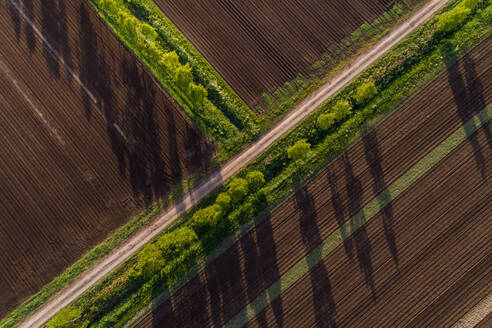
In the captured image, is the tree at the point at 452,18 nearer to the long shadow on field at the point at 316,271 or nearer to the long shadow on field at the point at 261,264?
the long shadow on field at the point at 316,271

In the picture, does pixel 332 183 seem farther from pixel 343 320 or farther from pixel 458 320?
pixel 458 320

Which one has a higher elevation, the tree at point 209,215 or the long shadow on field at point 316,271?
the tree at point 209,215

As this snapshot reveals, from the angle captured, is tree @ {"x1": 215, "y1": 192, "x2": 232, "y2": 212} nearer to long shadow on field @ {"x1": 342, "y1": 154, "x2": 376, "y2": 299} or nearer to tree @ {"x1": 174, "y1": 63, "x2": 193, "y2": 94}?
tree @ {"x1": 174, "y1": 63, "x2": 193, "y2": 94}

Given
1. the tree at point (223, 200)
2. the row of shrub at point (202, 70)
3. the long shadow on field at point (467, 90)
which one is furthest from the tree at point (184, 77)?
the long shadow on field at point (467, 90)

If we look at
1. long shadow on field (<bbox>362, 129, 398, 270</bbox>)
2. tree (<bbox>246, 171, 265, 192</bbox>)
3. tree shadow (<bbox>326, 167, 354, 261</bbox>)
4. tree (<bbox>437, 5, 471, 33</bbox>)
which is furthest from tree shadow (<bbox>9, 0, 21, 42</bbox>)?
tree (<bbox>437, 5, 471, 33</bbox>)

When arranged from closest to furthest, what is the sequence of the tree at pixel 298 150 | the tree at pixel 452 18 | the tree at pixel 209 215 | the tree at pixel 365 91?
the tree at pixel 209 215 → the tree at pixel 298 150 → the tree at pixel 365 91 → the tree at pixel 452 18

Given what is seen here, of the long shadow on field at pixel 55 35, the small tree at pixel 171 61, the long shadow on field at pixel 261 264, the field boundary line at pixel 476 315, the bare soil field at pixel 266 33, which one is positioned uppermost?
the long shadow on field at pixel 55 35

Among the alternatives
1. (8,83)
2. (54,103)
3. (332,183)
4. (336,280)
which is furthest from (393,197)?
(8,83)
